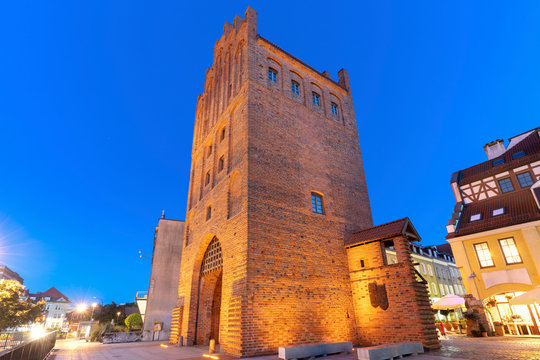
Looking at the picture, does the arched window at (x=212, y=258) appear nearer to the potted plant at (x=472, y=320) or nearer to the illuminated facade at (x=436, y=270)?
the potted plant at (x=472, y=320)

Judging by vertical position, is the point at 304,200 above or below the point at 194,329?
above

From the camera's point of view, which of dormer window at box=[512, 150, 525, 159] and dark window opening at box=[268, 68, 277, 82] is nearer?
dark window opening at box=[268, 68, 277, 82]

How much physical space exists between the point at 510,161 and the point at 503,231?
574 cm

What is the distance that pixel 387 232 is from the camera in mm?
12562

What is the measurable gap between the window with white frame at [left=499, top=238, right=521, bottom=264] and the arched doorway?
16.8 m

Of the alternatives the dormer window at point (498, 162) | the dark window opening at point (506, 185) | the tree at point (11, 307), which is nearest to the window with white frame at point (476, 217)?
the dark window opening at point (506, 185)

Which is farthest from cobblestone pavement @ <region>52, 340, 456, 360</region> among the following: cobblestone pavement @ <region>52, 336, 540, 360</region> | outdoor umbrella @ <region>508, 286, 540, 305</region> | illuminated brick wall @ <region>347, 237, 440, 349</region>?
outdoor umbrella @ <region>508, 286, 540, 305</region>

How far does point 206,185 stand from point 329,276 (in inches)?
367

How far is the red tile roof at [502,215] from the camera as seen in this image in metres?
16.8

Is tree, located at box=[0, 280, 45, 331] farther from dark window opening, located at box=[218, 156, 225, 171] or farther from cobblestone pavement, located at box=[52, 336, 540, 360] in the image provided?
dark window opening, located at box=[218, 156, 225, 171]

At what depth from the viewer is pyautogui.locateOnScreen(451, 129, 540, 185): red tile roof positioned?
61.9 ft

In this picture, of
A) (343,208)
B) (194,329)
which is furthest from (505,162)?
(194,329)

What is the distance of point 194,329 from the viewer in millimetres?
14828

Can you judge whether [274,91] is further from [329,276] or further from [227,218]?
[329,276]
